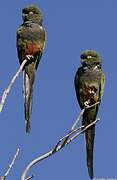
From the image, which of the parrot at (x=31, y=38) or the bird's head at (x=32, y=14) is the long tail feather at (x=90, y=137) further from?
the bird's head at (x=32, y=14)

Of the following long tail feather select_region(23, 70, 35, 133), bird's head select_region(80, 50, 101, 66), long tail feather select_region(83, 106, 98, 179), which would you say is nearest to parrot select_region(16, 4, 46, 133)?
long tail feather select_region(23, 70, 35, 133)

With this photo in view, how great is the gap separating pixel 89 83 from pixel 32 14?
147 cm

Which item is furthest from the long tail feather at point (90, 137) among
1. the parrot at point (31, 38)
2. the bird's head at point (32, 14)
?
the bird's head at point (32, 14)

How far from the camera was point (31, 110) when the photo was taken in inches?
226

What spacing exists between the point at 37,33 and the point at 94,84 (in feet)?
3.97

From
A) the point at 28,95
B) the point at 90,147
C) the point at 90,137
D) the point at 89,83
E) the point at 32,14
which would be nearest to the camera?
the point at 28,95

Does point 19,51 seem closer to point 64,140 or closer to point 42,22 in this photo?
point 42,22

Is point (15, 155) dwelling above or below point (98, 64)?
below

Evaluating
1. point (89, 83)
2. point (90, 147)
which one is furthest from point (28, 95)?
point (89, 83)

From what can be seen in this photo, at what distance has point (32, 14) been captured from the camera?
7.47 metres

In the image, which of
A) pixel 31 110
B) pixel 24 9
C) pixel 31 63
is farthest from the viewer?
pixel 24 9

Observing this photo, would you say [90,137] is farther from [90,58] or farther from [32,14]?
[32,14]

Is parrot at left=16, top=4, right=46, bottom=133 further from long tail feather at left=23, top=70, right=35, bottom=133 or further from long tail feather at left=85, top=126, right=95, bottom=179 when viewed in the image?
long tail feather at left=85, top=126, right=95, bottom=179

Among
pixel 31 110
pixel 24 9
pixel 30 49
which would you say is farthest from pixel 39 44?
pixel 31 110
